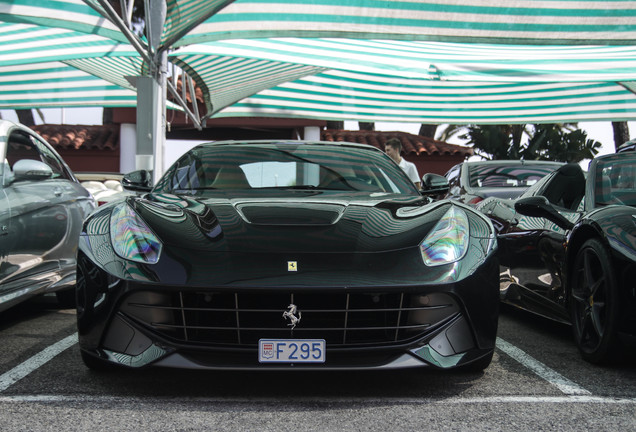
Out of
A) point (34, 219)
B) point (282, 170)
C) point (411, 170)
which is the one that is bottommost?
point (34, 219)

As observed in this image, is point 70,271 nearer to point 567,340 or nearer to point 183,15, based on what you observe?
point 567,340

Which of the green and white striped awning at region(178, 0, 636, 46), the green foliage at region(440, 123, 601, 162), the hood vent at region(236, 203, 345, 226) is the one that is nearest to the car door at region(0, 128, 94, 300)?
the hood vent at region(236, 203, 345, 226)

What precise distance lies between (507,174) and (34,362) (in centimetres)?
627

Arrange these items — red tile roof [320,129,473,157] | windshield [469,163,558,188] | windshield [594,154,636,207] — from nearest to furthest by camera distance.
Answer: windshield [594,154,636,207], windshield [469,163,558,188], red tile roof [320,129,473,157]

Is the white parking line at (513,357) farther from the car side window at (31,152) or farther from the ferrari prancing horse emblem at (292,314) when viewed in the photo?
the car side window at (31,152)

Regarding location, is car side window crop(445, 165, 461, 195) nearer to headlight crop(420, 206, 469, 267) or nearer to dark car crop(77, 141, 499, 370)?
headlight crop(420, 206, 469, 267)

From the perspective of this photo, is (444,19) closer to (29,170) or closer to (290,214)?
(29,170)

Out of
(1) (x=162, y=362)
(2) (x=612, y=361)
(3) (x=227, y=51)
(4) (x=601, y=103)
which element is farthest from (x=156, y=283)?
(4) (x=601, y=103)

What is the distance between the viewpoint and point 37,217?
14.9 feet

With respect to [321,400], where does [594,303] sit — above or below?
above

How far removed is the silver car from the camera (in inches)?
163

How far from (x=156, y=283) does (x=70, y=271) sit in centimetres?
270

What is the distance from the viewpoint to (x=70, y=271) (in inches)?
201

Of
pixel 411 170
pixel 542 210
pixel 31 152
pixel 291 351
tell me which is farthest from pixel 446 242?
pixel 411 170
